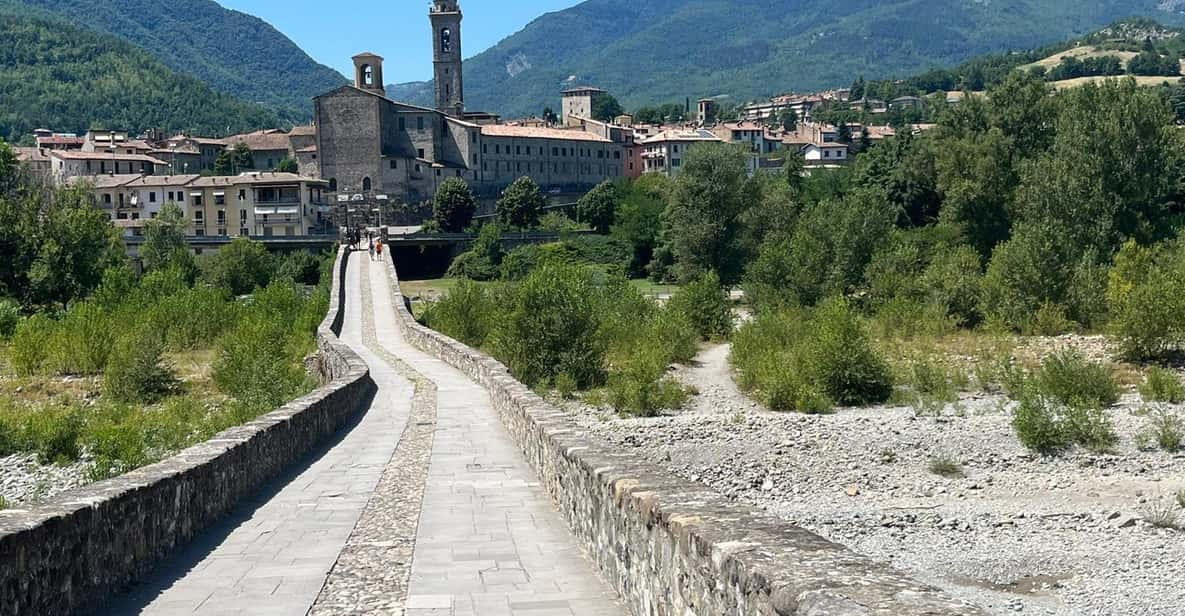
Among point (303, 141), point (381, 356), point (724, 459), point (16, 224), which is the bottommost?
point (724, 459)

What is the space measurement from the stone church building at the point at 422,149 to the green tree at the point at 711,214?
164ft

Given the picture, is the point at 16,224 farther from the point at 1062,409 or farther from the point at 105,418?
the point at 1062,409

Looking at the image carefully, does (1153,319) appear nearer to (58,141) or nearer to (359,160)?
(359,160)

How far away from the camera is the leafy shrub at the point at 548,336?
41.2 metres

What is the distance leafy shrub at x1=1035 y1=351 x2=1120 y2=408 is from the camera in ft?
114

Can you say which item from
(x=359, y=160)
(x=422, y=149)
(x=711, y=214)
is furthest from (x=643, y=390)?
(x=422, y=149)

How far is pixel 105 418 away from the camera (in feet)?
108

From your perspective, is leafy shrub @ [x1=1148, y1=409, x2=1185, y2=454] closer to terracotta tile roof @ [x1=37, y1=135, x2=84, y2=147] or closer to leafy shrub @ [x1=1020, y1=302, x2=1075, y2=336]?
leafy shrub @ [x1=1020, y1=302, x2=1075, y2=336]

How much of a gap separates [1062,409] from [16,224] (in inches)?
2020

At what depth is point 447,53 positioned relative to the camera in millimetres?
144875

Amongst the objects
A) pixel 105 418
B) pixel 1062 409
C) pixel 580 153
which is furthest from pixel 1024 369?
pixel 580 153

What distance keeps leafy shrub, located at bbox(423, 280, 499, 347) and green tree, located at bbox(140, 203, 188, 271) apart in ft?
111

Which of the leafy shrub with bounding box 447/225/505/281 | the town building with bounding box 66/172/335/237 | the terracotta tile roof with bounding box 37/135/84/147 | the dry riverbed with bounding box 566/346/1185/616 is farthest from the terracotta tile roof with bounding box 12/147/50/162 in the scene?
the dry riverbed with bounding box 566/346/1185/616

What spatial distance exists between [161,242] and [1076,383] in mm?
64586
